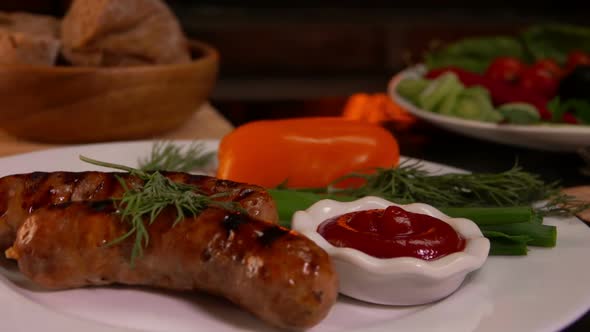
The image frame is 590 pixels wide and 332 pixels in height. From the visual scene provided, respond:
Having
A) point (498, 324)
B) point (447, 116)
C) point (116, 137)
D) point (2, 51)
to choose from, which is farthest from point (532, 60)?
point (498, 324)

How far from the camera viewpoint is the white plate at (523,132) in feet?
9.12

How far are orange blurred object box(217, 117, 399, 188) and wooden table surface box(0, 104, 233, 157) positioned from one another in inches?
26.9

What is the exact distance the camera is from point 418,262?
1521 millimetres

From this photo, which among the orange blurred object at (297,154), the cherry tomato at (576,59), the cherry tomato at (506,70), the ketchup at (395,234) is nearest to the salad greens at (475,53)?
the cherry tomato at (506,70)

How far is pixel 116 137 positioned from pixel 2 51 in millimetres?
493

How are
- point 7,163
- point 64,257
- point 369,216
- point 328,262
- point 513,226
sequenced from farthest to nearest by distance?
point 7,163 < point 513,226 < point 369,216 < point 64,257 < point 328,262

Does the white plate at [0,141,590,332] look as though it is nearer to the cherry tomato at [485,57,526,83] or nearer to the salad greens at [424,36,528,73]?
the cherry tomato at [485,57,526,83]

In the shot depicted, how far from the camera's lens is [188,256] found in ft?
4.83

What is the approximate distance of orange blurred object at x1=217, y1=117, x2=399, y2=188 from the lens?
7.67 ft

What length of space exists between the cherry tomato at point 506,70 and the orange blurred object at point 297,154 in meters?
1.79

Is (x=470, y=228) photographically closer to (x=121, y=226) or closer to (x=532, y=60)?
(x=121, y=226)

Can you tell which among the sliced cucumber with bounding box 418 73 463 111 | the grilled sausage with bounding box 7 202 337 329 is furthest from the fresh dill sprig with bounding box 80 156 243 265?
the sliced cucumber with bounding box 418 73 463 111

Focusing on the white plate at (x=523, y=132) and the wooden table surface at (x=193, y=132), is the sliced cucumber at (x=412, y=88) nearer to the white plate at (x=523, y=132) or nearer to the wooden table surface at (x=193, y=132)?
the white plate at (x=523, y=132)

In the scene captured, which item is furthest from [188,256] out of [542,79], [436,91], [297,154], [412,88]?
[542,79]
